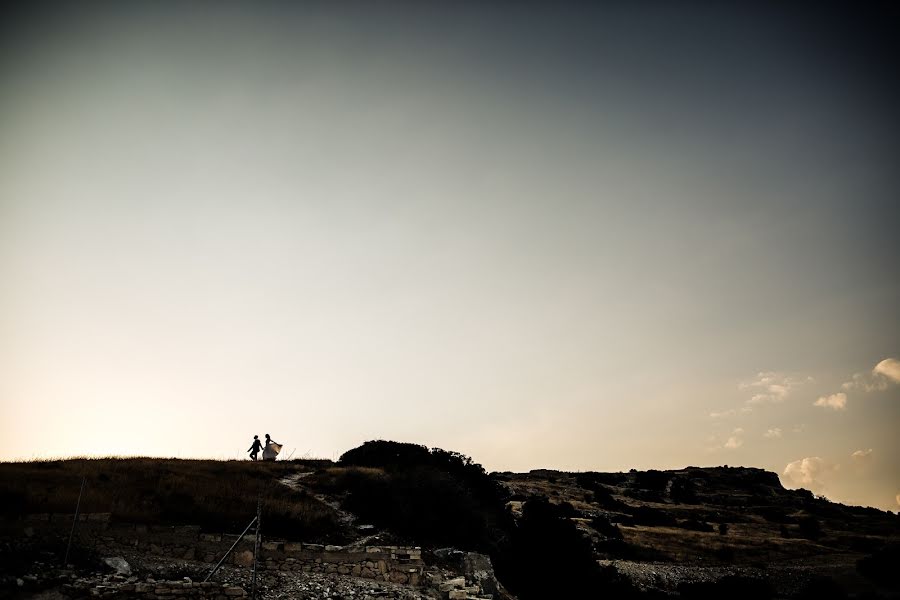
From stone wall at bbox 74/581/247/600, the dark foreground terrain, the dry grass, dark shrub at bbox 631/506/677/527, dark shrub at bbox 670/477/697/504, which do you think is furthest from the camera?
dark shrub at bbox 670/477/697/504

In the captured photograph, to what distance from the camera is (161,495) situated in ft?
57.9

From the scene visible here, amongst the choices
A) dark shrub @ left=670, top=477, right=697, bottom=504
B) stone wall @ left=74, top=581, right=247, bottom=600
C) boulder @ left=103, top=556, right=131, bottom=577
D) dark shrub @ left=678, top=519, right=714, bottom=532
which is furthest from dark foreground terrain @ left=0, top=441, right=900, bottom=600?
dark shrub @ left=670, top=477, right=697, bottom=504

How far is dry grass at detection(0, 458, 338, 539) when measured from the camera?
48.4 ft

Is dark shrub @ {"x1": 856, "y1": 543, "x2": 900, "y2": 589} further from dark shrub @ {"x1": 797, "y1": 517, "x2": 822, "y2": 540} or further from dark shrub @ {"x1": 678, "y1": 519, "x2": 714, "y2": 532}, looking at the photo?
dark shrub @ {"x1": 678, "y1": 519, "x2": 714, "y2": 532}

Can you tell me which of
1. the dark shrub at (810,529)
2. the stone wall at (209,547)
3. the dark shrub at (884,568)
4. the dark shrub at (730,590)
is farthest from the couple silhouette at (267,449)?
the dark shrub at (810,529)

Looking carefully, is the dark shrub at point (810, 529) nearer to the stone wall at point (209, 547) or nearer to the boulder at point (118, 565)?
the stone wall at point (209, 547)

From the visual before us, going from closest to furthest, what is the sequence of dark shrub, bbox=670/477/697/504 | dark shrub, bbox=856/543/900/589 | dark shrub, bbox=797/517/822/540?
1. dark shrub, bbox=856/543/900/589
2. dark shrub, bbox=797/517/822/540
3. dark shrub, bbox=670/477/697/504

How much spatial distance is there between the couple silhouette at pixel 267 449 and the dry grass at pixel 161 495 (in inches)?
216

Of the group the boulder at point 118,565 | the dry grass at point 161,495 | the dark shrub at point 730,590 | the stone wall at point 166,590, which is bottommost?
the dark shrub at point 730,590

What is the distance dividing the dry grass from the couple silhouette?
5498mm

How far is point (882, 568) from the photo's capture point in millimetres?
25859

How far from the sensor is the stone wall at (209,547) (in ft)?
42.5

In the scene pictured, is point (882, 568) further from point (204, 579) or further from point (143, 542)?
point (143, 542)

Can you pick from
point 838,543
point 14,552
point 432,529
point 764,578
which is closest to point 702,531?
point 838,543
